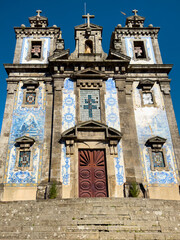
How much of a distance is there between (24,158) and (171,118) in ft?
29.0

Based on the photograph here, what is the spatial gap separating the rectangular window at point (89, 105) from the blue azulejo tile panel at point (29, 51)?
160 inches

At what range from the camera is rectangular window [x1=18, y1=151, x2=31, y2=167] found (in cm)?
1330

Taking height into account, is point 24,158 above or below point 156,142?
below

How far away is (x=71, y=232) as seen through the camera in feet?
26.5

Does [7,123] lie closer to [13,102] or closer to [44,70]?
[13,102]

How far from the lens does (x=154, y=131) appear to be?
14.6 m

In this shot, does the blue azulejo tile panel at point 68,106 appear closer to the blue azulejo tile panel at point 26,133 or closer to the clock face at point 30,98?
the blue azulejo tile panel at point 26,133

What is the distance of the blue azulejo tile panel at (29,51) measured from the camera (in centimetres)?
1717

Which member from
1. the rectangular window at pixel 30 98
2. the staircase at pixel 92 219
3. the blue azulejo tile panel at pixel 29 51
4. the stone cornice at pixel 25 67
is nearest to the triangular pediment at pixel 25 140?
the rectangular window at pixel 30 98

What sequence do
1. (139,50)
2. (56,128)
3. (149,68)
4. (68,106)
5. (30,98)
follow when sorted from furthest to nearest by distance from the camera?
(139,50) → (149,68) → (30,98) → (68,106) → (56,128)

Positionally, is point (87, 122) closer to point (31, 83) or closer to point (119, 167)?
point (119, 167)

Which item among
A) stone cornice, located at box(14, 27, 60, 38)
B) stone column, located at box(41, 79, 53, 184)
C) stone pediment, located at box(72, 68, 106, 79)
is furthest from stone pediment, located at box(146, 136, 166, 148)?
stone cornice, located at box(14, 27, 60, 38)

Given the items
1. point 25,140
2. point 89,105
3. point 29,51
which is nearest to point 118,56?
point 89,105

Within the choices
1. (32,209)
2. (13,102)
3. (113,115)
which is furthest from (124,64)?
(32,209)
